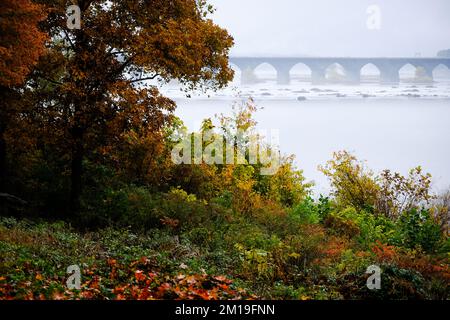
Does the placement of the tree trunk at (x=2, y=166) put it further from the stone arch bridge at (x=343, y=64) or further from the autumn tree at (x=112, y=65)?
the stone arch bridge at (x=343, y=64)

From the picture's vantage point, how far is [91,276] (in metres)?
7.64

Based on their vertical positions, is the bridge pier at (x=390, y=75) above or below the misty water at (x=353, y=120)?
above

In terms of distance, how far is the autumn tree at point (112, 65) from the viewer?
11766 mm

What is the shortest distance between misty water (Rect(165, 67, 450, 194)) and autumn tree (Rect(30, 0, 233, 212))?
37.1 feet

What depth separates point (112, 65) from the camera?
12.3m

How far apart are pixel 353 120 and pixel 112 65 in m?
52.1

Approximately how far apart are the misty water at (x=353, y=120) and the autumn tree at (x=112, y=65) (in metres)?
11.3

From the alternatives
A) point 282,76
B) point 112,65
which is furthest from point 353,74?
point 112,65

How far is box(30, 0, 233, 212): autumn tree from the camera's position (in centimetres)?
1177

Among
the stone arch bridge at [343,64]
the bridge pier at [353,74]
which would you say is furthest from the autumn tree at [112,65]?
the bridge pier at [353,74]

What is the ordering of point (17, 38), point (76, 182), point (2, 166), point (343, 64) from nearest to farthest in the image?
1. point (17, 38)
2. point (76, 182)
3. point (2, 166)
4. point (343, 64)

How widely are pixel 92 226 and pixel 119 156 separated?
195 cm

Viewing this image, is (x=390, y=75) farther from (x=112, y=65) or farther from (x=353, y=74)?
(x=112, y=65)
